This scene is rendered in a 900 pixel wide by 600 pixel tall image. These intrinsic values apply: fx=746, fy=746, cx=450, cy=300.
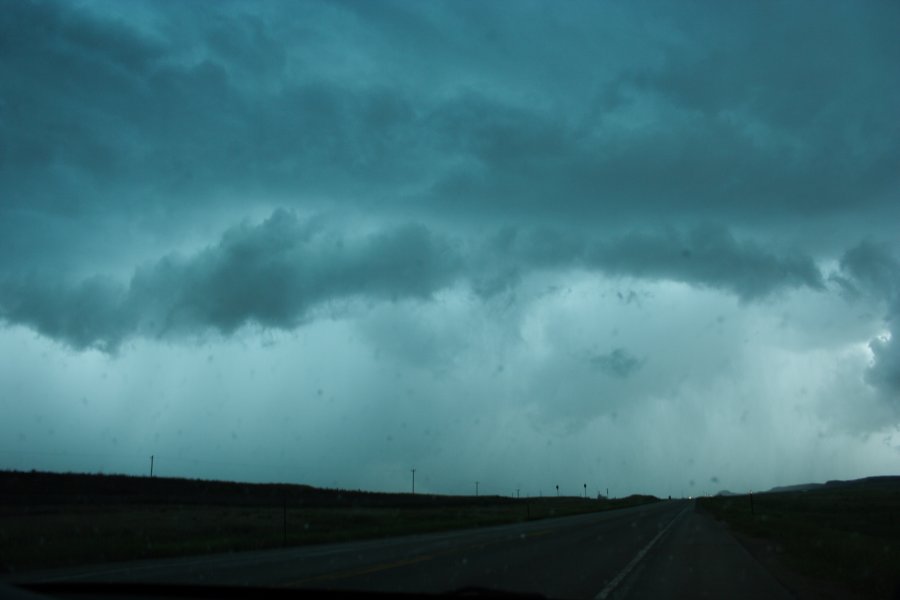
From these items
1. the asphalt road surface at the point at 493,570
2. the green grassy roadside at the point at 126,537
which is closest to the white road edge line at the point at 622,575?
the asphalt road surface at the point at 493,570

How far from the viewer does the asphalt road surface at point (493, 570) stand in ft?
42.0

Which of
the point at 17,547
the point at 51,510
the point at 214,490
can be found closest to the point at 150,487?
the point at 214,490

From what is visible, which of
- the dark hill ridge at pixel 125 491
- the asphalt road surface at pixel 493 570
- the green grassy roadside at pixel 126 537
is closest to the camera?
the asphalt road surface at pixel 493 570

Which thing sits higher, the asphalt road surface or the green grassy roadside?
the asphalt road surface

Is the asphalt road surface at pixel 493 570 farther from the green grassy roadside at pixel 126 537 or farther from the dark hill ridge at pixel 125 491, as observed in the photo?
the dark hill ridge at pixel 125 491

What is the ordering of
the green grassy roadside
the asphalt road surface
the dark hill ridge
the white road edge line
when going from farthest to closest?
the dark hill ridge < the green grassy roadside < the asphalt road surface < the white road edge line

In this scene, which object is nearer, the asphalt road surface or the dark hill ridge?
the asphalt road surface

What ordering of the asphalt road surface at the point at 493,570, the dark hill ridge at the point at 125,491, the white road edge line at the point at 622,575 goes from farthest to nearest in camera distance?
the dark hill ridge at the point at 125,491 < the asphalt road surface at the point at 493,570 < the white road edge line at the point at 622,575

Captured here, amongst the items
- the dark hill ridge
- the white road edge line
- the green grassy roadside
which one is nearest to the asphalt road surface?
the white road edge line

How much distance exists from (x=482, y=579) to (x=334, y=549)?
10.1m

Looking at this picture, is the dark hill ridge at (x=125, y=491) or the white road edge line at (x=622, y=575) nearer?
the white road edge line at (x=622, y=575)

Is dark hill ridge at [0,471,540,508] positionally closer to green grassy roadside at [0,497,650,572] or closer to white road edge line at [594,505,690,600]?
green grassy roadside at [0,497,650,572]

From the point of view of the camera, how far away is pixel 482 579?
13742 mm

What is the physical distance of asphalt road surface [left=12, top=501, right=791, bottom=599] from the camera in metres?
12.8
